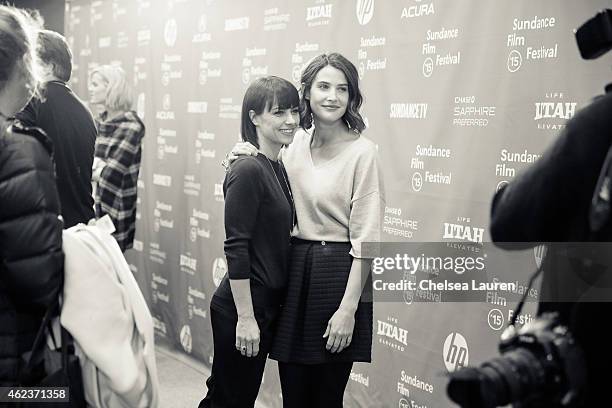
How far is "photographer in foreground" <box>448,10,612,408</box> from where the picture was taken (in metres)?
1.26

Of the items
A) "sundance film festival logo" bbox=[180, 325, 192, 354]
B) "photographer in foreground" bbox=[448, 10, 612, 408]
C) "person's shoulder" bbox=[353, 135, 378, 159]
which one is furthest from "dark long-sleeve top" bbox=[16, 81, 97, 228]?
"photographer in foreground" bbox=[448, 10, 612, 408]

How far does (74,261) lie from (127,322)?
0.63ft

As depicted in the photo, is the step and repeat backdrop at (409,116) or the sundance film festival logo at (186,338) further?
the sundance film festival logo at (186,338)

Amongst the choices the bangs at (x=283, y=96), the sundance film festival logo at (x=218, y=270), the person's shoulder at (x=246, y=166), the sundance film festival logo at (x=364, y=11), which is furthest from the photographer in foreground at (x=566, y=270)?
the sundance film festival logo at (x=218, y=270)

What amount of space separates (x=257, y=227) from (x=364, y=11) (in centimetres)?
135

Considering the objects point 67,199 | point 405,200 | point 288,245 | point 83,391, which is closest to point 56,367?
point 83,391

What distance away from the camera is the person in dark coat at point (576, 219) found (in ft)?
4.28

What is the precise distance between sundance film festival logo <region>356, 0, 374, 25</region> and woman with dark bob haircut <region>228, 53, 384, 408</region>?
34.7 inches

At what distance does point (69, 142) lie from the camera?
2988mm

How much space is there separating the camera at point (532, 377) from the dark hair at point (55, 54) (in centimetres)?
237

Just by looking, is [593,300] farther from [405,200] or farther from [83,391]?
[405,200]

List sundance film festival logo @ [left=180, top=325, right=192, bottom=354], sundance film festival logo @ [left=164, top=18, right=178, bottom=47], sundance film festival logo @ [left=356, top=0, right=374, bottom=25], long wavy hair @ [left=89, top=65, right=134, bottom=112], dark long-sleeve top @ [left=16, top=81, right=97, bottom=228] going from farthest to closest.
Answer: sundance film festival logo @ [left=164, top=18, right=178, bottom=47]
sundance film festival logo @ [left=180, top=325, right=192, bottom=354]
long wavy hair @ [left=89, top=65, right=134, bottom=112]
sundance film festival logo @ [left=356, top=0, right=374, bottom=25]
dark long-sleeve top @ [left=16, top=81, right=97, bottom=228]

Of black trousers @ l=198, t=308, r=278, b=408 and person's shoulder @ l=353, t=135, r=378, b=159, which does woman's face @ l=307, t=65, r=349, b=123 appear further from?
black trousers @ l=198, t=308, r=278, b=408

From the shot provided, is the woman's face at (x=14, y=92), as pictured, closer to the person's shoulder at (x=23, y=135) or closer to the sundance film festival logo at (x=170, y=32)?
the person's shoulder at (x=23, y=135)
